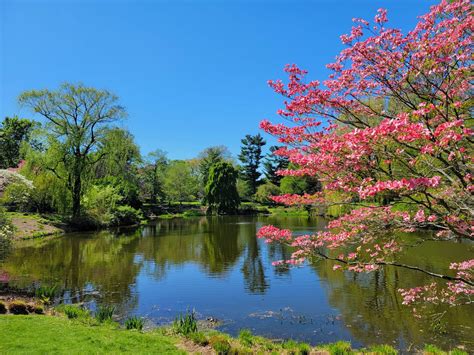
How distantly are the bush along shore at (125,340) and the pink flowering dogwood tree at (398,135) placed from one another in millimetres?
2201

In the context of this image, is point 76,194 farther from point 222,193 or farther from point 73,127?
point 222,193

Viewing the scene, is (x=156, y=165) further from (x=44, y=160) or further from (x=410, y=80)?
(x=410, y=80)

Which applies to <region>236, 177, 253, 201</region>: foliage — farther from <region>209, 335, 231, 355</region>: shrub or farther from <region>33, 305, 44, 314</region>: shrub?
<region>209, 335, 231, 355</region>: shrub

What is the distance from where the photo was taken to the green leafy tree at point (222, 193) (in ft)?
178

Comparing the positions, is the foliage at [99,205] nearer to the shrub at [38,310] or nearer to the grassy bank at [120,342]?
the shrub at [38,310]

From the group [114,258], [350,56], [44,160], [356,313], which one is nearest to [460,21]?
[350,56]

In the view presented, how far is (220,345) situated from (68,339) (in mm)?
2837

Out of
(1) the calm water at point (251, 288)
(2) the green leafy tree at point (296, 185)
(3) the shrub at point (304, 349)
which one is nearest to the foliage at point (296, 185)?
(2) the green leafy tree at point (296, 185)

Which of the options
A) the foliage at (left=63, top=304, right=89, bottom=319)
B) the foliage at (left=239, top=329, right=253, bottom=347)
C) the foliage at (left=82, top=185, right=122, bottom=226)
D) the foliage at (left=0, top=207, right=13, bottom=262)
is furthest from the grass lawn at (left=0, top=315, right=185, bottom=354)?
the foliage at (left=82, top=185, right=122, bottom=226)

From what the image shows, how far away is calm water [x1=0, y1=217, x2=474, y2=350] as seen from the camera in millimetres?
8398

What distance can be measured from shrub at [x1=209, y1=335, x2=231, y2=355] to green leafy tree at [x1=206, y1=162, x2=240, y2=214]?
47.1 metres

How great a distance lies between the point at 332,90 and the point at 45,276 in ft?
42.7

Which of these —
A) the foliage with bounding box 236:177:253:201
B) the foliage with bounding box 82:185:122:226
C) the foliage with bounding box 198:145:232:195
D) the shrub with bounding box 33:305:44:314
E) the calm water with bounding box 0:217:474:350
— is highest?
the foliage with bounding box 198:145:232:195

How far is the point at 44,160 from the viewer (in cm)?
2812
